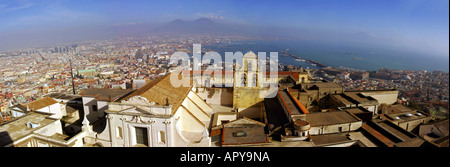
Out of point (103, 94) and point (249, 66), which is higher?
point (249, 66)

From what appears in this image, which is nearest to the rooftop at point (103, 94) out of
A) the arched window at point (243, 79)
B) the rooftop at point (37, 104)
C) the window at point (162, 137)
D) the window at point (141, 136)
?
the rooftop at point (37, 104)

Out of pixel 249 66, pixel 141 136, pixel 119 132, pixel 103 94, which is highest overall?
pixel 249 66

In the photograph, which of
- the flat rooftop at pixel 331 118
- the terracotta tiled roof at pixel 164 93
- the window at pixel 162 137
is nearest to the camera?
the window at pixel 162 137

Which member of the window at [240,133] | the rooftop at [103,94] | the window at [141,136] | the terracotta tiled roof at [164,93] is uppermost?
the terracotta tiled roof at [164,93]

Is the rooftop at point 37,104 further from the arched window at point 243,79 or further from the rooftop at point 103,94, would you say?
the arched window at point 243,79

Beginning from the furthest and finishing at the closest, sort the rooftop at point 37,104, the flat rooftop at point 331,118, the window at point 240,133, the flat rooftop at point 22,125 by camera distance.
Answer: the rooftop at point 37,104 → the flat rooftop at point 331,118 → the window at point 240,133 → the flat rooftop at point 22,125

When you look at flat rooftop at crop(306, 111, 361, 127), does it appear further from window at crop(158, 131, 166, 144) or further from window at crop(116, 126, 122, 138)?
window at crop(116, 126, 122, 138)

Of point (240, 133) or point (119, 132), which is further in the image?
point (240, 133)

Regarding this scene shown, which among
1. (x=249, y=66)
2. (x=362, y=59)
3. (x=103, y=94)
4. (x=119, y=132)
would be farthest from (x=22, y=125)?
(x=362, y=59)

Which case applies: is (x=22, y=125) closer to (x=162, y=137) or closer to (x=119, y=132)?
(x=119, y=132)

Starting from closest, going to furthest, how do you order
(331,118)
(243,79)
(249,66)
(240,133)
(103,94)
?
1. (240,133)
2. (331,118)
3. (249,66)
4. (243,79)
5. (103,94)
